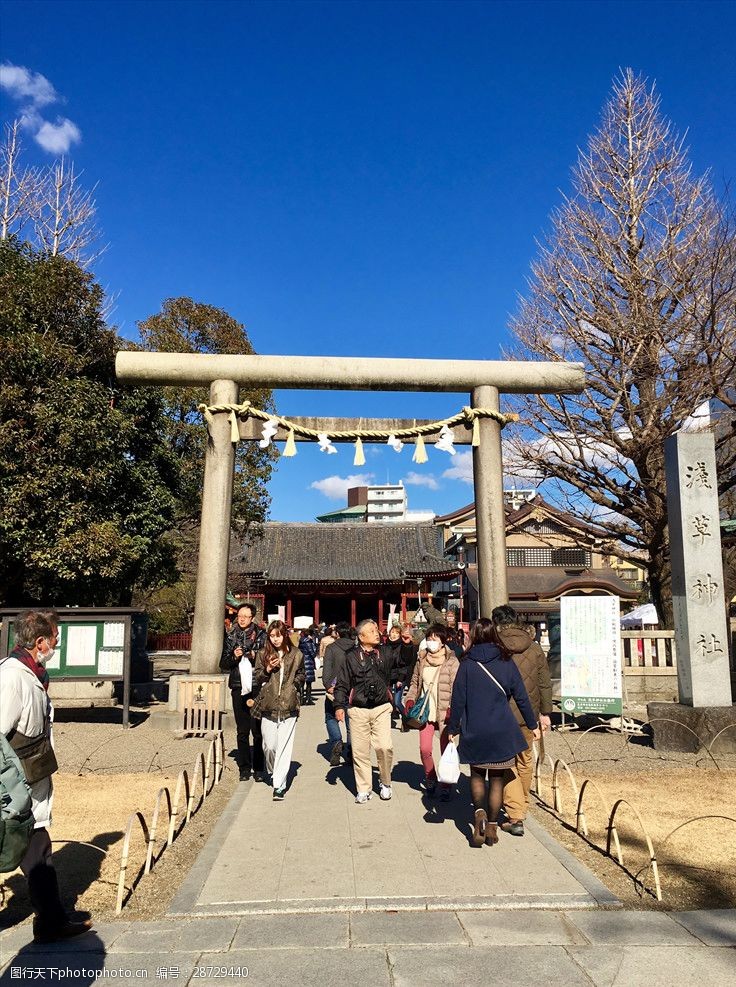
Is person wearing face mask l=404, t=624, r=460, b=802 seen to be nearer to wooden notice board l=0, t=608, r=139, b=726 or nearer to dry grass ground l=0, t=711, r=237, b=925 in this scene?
dry grass ground l=0, t=711, r=237, b=925

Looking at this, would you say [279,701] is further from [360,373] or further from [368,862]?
[360,373]

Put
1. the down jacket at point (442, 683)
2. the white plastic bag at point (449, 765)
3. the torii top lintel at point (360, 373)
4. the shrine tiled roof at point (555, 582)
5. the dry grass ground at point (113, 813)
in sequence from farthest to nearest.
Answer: the shrine tiled roof at point (555, 582) < the torii top lintel at point (360, 373) < the down jacket at point (442, 683) < the white plastic bag at point (449, 765) < the dry grass ground at point (113, 813)

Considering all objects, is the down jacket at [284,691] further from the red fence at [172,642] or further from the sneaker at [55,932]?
the red fence at [172,642]

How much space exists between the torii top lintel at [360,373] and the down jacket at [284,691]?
4.60 metres

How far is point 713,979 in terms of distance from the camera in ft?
10.9

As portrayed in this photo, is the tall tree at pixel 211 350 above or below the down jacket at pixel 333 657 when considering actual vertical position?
above

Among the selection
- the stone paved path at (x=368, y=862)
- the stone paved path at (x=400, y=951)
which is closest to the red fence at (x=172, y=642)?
the stone paved path at (x=368, y=862)

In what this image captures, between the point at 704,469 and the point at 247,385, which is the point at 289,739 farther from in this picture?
the point at 704,469

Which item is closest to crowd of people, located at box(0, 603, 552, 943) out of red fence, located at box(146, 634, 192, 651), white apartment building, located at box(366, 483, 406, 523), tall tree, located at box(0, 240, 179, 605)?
tall tree, located at box(0, 240, 179, 605)

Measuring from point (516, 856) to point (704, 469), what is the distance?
6.13 meters

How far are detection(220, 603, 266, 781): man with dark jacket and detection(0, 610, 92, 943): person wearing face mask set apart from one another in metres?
3.33

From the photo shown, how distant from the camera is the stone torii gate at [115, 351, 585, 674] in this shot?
9766mm

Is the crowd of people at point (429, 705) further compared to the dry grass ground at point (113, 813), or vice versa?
the crowd of people at point (429, 705)

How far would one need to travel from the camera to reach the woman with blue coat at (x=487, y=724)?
17.3 ft
